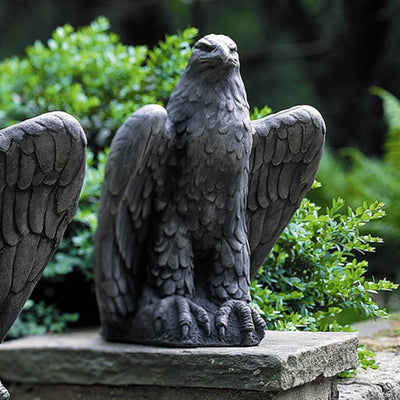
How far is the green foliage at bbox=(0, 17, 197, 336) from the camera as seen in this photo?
4.23 meters

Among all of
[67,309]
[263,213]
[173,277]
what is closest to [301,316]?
[263,213]

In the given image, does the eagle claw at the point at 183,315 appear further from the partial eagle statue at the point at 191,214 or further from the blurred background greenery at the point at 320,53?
the blurred background greenery at the point at 320,53

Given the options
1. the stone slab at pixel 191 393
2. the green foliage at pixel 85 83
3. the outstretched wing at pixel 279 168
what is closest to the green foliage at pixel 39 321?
the green foliage at pixel 85 83

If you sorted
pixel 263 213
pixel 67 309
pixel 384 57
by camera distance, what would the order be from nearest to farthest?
pixel 263 213, pixel 67 309, pixel 384 57

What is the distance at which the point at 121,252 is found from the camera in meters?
2.39

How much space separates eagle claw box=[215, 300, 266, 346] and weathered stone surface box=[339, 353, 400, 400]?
47 centimetres

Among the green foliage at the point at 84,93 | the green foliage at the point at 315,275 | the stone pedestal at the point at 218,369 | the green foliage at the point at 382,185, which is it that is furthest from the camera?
the green foliage at the point at 382,185

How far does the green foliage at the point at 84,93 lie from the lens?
4234 mm

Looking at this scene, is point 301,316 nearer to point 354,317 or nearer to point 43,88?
point 354,317

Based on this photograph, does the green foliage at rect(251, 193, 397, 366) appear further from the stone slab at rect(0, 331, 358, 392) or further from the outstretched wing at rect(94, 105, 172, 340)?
the outstretched wing at rect(94, 105, 172, 340)

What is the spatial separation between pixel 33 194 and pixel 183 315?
1.85 feet

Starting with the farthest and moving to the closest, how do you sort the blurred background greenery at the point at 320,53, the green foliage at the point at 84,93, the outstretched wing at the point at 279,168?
the blurred background greenery at the point at 320,53, the green foliage at the point at 84,93, the outstretched wing at the point at 279,168

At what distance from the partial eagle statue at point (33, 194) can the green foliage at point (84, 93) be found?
1.68 meters

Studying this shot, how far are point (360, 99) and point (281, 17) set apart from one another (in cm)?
128
